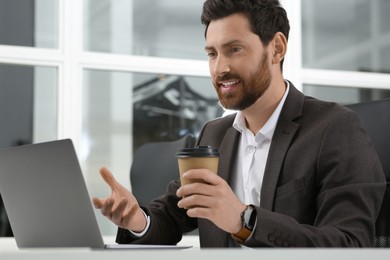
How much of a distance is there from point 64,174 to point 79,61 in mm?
2291

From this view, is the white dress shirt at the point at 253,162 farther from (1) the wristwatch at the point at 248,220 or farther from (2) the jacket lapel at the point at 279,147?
(1) the wristwatch at the point at 248,220

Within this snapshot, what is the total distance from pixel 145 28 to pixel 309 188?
2339 millimetres

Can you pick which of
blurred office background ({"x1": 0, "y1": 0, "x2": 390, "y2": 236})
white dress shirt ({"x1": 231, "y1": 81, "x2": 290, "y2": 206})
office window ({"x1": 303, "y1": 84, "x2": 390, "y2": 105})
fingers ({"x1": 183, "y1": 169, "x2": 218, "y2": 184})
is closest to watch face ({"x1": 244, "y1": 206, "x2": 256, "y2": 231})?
fingers ({"x1": 183, "y1": 169, "x2": 218, "y2": 184})

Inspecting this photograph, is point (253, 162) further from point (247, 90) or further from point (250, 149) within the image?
point (247, 90)

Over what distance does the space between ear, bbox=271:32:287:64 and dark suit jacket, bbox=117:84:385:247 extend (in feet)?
0.45

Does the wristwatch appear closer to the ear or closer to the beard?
the beard

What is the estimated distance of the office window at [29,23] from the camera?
3385mm

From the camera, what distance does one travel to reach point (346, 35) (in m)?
4.14

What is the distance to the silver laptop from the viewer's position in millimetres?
1201

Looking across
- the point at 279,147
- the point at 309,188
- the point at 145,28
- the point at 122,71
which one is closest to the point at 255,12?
the point at 279,147

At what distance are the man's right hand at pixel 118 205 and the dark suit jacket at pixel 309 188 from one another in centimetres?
5

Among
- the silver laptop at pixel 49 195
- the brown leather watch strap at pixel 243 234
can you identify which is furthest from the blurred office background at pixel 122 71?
the brown leather watch strap at pixel 243 234
